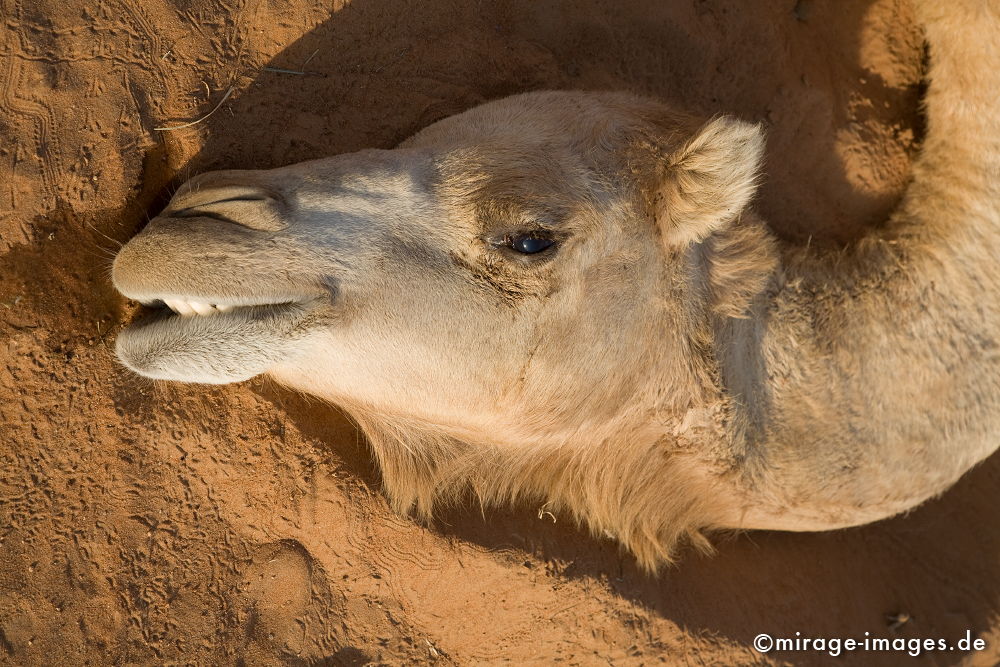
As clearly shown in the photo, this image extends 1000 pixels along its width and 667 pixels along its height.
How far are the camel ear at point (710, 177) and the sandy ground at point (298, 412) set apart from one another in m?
1.30

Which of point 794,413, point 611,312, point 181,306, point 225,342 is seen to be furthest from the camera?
point 794,413

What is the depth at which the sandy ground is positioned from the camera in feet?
9.34

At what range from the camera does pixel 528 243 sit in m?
2.51

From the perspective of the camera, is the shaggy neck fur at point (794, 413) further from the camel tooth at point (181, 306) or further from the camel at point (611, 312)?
the camel tooth at point (181, 306)

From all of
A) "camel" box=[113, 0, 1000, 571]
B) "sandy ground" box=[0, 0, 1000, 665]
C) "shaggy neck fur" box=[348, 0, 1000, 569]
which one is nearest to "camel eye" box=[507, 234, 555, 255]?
"camel" box=[113, 0, 1000, 571]

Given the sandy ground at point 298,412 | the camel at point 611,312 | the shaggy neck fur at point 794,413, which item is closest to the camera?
the camel at point 611,312

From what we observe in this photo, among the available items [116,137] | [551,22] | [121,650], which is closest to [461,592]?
[121,650]

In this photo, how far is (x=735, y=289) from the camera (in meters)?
2.96

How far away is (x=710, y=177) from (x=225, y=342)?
5.69 ft

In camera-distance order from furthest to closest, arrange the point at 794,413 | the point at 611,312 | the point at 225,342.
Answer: the point at 794,413
the point at 611,312
the point at 225,342

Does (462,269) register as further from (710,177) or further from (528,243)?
(710,177)

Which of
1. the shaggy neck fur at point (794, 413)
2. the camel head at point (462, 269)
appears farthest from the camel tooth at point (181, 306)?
the shaggy neck fur at point (794, 413)

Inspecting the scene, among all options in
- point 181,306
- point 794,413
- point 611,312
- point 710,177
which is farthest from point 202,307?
point 794,413

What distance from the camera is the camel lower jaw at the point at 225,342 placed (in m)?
2.35
